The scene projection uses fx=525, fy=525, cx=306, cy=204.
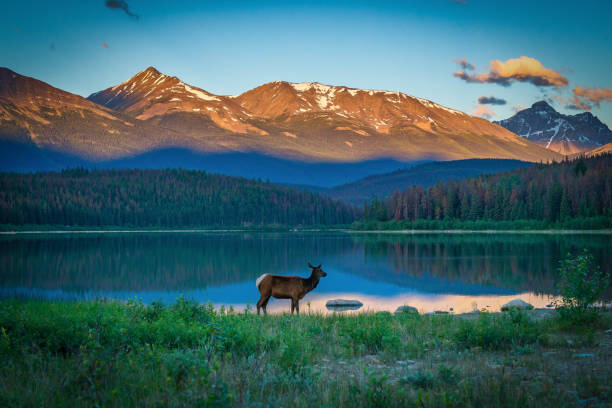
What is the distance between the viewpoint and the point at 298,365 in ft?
35.0

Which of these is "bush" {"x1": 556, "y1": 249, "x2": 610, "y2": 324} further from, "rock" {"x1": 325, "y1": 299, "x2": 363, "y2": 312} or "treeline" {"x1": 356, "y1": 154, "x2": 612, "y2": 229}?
"treeline" {"x1": 356, "y1": 154, "x2": 612, "y2": 229}

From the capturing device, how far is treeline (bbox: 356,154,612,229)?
124m

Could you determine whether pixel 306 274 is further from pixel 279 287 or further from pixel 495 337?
pixel 495 337

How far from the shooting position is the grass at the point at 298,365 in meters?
8.21

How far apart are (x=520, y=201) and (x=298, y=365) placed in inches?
5614

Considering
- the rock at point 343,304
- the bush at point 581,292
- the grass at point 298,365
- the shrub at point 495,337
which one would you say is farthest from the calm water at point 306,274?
the grass at point 298,365

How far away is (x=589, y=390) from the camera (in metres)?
8.63

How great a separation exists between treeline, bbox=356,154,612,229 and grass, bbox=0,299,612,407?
385 ft

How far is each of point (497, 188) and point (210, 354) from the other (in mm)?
146094

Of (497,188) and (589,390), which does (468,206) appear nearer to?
(497,188)

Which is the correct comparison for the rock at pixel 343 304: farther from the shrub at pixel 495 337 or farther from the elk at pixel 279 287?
the shrub at pixel 495 337

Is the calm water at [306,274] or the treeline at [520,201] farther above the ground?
the treeline at [520,201]

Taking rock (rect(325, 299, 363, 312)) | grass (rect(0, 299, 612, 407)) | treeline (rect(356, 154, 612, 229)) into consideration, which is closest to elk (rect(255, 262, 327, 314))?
grass (rect(0, 299, 612, 407))

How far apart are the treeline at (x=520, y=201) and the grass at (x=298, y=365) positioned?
117325mm
